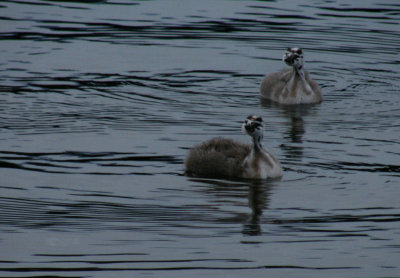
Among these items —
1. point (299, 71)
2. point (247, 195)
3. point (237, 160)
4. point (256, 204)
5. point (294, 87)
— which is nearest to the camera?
point (256, 204)

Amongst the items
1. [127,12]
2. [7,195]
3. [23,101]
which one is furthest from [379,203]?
[127,12]

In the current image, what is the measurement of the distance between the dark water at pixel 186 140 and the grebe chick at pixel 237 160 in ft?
0.71

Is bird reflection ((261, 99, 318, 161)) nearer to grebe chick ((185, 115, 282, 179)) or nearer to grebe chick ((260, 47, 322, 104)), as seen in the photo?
grebe chick ((260, 47, 322, 104))

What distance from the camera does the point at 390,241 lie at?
38.8 feet

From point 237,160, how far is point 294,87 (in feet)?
19.1

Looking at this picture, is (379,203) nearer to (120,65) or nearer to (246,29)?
(120,65)

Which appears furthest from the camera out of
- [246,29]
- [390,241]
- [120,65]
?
[246,29]

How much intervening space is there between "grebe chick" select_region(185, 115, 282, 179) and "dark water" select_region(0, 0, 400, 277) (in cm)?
22

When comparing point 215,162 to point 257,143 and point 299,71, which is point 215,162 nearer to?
point 257,143

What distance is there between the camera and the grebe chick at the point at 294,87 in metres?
20.4

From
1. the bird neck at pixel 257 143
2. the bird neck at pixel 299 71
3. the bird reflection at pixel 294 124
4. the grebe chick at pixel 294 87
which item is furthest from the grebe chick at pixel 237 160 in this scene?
the bird neck at pixel 299 71

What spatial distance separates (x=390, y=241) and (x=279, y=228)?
4.08 feet

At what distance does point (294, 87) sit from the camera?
2042cm

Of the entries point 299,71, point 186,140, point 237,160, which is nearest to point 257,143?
point 237,160
